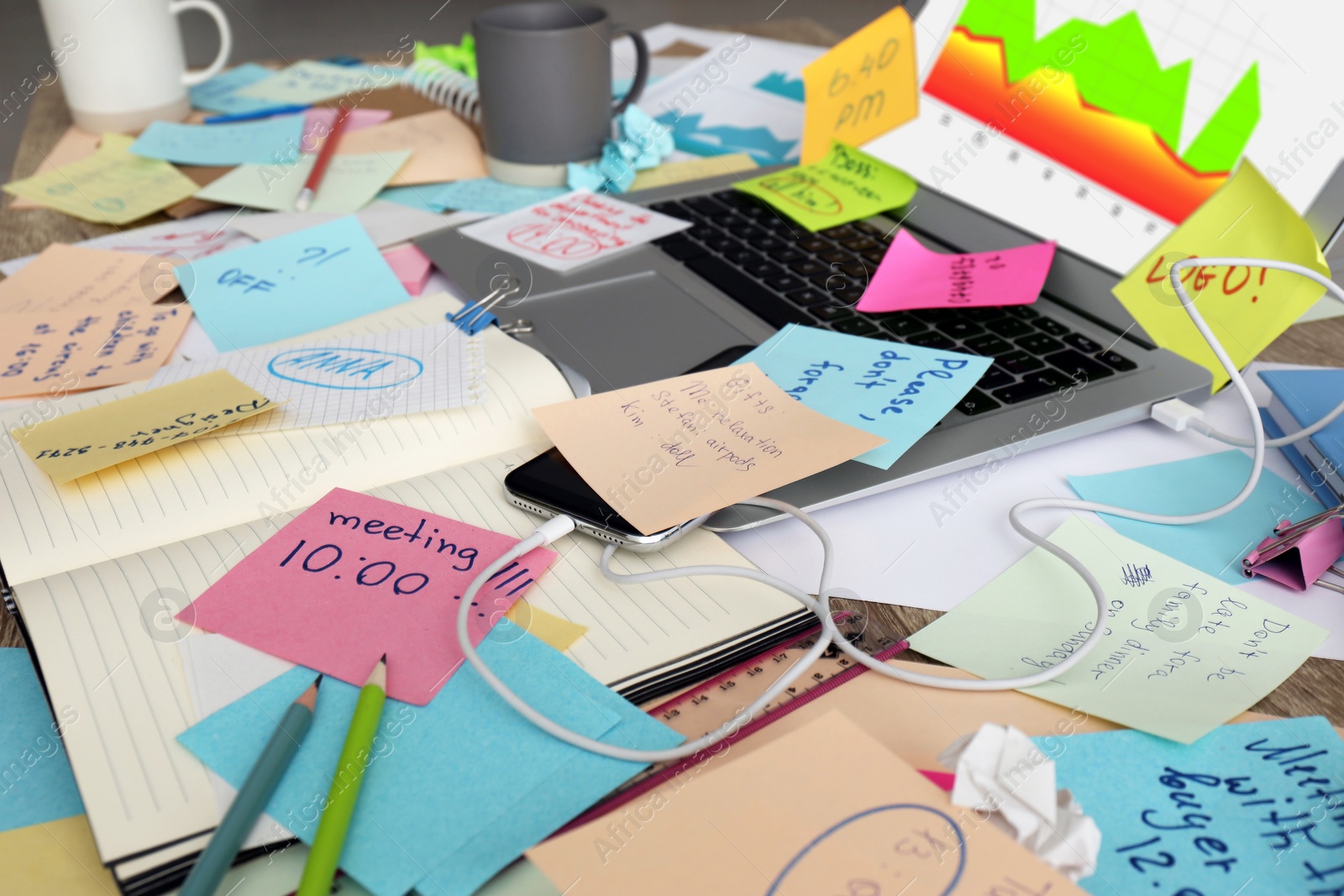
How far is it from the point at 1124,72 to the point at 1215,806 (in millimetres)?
544

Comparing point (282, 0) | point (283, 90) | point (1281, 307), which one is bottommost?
point (282, 0)

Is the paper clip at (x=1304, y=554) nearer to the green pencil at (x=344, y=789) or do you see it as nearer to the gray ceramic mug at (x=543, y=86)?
the green pencil at (x=344, y=789)

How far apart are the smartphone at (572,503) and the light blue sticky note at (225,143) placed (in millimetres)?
584

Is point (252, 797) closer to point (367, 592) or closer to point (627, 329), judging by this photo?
point (367, 592)

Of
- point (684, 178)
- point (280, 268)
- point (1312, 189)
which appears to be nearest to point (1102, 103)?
point (1312, 189)

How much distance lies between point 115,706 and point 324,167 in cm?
64

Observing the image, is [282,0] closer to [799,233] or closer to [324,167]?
[324,167]

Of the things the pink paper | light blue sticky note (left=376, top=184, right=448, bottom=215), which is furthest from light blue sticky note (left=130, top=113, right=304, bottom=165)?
light blue sticky note (left=376, top=184, right=448, bottom=215)

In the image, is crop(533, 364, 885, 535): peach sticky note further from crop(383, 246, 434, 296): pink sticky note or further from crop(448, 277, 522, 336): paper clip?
crop(383, 246, 434, 296): pink sticky note

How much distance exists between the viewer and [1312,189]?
559mm

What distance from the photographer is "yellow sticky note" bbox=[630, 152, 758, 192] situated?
0.88 meters

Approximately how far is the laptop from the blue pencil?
1.28 feet

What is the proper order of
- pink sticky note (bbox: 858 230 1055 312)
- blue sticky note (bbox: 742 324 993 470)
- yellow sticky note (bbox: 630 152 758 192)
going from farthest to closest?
yellow sticky note (bbox: 630 152 758 192), pink sticky note (bbox: 858 230 1055 312), blue sticky note (bbox: 742 324 993 470)

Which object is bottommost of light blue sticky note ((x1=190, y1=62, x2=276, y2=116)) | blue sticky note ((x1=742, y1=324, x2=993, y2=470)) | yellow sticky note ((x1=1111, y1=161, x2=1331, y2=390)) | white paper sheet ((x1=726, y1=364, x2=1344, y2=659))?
light blue sticky note ((x1=190, y1=62, x2=276, y2=116))
